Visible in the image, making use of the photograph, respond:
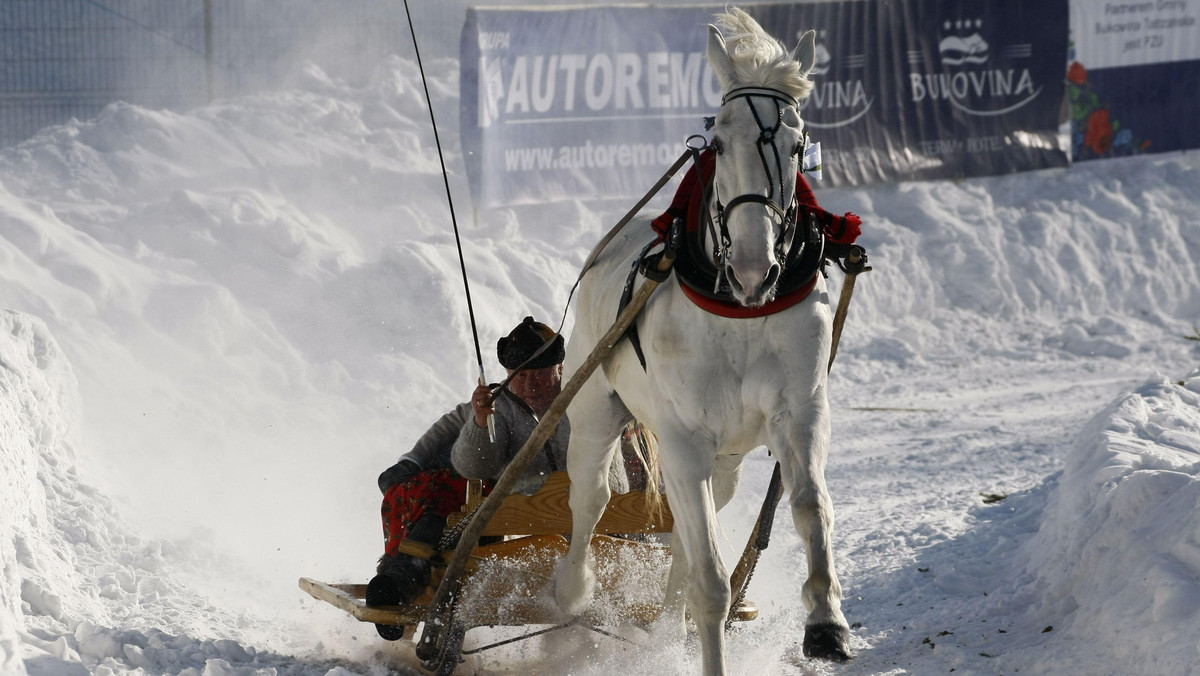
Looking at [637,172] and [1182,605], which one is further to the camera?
[637,172]

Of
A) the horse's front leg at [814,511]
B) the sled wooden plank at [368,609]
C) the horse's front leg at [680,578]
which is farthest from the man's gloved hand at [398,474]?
the horse's front leg at [814,511]

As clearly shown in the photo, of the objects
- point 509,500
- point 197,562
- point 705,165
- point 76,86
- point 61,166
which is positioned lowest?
point 197,562

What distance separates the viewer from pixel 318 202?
39.7 feet

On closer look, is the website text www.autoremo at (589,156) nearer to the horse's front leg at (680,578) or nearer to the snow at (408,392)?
the snow at (408,392)

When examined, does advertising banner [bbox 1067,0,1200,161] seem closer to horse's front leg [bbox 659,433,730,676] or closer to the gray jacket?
the gray jacket

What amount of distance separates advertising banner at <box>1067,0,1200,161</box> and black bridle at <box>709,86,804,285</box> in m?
10.9

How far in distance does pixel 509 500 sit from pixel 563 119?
750 centimetres

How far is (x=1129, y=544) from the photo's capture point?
14.0ft

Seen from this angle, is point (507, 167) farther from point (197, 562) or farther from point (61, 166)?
point (197, 562)

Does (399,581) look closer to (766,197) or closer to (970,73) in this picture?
(766,197)

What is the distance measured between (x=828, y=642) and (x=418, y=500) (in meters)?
1.92

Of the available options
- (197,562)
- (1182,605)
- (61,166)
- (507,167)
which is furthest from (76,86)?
(1182,605)

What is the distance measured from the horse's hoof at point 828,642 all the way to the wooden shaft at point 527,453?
1.10 m

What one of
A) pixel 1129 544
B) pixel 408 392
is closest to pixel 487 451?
pixel 1129 544
